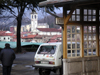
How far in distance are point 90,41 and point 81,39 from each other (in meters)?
0.53

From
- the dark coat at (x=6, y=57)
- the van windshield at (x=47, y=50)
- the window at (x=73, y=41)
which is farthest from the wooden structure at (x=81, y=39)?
the dark coat at (x=6, y=57)

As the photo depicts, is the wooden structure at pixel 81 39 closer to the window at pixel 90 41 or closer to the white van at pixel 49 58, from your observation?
the window at pixel 90 41

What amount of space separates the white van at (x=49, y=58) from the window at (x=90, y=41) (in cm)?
159

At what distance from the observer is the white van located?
12.0 metres

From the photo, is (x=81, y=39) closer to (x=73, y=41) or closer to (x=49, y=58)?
(x=73, y=41)

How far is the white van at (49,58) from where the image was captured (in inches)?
472

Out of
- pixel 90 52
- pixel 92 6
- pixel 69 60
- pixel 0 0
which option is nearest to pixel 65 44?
pixel 69 60

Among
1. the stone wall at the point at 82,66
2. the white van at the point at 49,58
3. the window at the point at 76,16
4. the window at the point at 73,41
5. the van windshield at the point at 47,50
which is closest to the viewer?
the stone wall at the point at 82,66

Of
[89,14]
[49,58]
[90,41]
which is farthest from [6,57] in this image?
[89,14]

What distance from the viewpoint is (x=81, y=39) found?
1097 centimetres

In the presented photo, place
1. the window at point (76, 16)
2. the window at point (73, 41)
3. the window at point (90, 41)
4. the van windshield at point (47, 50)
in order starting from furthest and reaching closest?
the van windshield at point (47, 50)
the window at point (90, 41)
the window at point (76, 16)
the window at point (73, 41)

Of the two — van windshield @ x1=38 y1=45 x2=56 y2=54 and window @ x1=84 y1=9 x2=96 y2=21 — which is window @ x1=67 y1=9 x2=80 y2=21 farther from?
van windshield @ x1=38 y1=45 x2=56 y2=54

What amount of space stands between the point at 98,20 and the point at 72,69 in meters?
2.56

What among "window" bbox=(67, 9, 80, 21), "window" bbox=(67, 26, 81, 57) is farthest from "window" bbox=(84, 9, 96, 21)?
A: "window" bbox=(67, 26, 81, 57)
